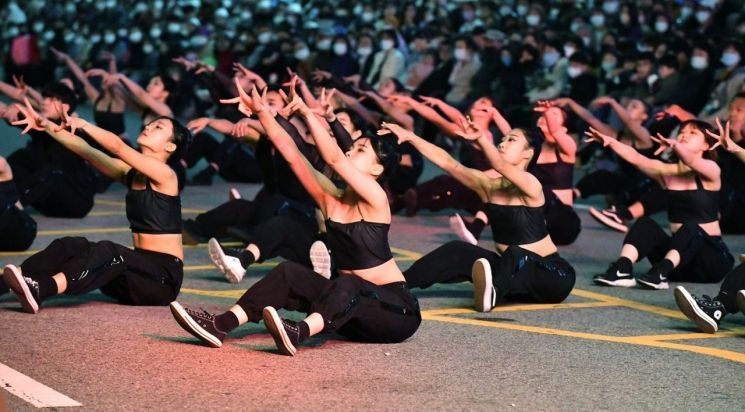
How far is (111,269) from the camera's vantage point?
8.28 metres

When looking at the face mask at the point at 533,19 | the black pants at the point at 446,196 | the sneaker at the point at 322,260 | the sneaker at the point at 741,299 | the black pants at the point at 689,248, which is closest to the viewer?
the sneaker at the point at 741,299

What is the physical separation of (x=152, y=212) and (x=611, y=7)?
A: 14.2 meters

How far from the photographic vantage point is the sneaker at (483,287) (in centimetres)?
889

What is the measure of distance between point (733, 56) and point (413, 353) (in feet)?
A: 38.6

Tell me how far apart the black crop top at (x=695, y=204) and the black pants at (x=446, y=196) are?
367 centimetres

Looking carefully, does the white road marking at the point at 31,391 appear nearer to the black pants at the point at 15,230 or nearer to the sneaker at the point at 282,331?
the sneaker at the point at 282,331

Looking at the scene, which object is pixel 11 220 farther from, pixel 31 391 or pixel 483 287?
pixel 31 391

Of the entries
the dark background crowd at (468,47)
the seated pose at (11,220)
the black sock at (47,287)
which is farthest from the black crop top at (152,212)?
the dark background crowd at (468,47)

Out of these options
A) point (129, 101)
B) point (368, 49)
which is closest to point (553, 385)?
point (129, 101)

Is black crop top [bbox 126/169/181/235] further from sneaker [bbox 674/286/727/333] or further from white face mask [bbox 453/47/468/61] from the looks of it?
white face mask [bbox 453/47/468/61]

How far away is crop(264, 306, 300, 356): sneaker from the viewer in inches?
280

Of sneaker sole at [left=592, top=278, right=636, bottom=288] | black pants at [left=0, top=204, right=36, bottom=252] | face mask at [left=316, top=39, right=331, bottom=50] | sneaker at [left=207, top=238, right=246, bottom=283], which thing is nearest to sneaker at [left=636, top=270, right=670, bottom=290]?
sneaker sole at [left=592, top=278, right=636, bottom=288]

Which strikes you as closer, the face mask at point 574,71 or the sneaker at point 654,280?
the sneaker at point 654,280

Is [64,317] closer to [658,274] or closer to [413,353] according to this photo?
[413,353]
